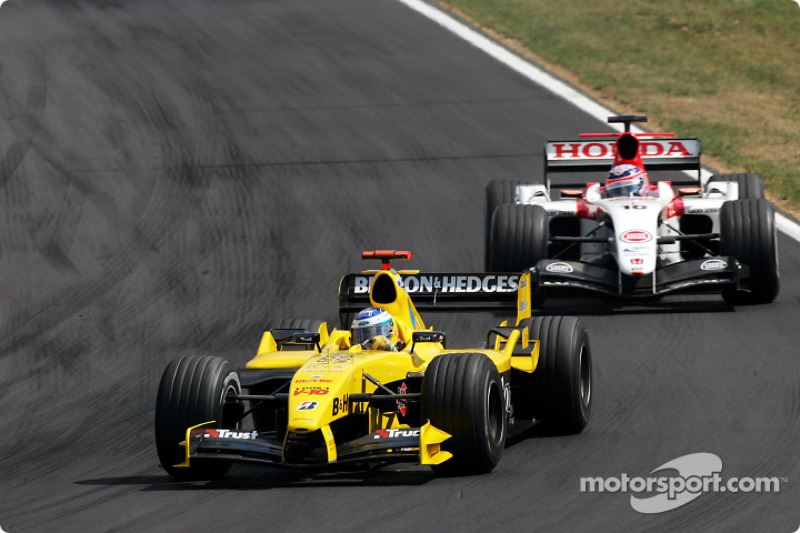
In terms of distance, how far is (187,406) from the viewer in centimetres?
1029

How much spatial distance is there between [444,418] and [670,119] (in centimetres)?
1782

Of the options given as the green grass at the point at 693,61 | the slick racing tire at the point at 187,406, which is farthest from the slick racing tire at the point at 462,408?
the green grass at the point at 693,61

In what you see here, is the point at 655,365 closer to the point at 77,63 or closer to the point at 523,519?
the point at 523,519

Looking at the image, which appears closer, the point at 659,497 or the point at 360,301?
the point at 659,497

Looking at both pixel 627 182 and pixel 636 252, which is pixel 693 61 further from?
pixel 636 252

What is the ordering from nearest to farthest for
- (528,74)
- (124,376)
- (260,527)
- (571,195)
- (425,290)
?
(260,527) < (425,290) < (124,376) < (571,195) < (528,74)

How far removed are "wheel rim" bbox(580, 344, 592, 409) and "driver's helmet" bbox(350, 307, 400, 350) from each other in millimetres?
1828

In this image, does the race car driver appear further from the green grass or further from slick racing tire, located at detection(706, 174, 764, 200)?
the green grass

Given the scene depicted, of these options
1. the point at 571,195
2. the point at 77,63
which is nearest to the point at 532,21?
the point at 77,63

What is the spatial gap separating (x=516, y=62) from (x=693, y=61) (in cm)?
432

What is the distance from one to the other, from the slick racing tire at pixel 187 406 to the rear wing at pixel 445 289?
2.93m

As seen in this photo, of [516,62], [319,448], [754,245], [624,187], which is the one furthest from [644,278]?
[516,62]

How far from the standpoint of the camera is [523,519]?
9039mm
